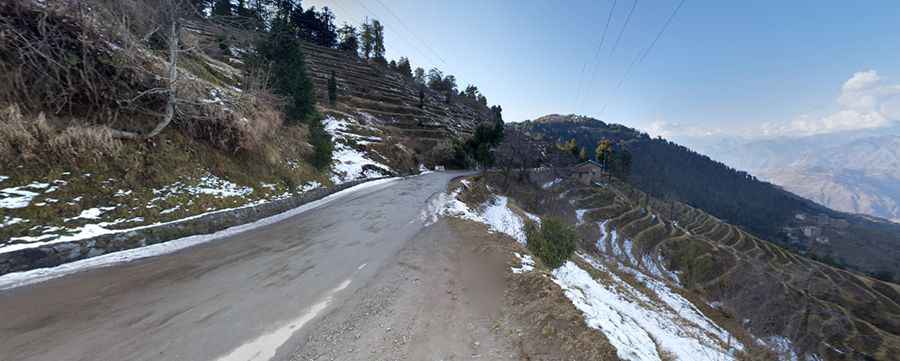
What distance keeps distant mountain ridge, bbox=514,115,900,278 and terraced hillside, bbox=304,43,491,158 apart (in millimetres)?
50579

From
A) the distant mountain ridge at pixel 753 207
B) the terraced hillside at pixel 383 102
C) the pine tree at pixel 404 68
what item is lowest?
the distant mountain ridge at pixel 753 207

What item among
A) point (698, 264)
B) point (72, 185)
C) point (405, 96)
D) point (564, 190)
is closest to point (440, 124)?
point (405, 96)

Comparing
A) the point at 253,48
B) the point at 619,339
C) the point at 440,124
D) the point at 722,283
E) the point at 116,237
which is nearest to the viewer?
the point at 619,339

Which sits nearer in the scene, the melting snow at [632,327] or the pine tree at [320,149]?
the melting snow at [632,327]

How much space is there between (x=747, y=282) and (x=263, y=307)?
3730 cm

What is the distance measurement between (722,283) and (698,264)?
2.91m

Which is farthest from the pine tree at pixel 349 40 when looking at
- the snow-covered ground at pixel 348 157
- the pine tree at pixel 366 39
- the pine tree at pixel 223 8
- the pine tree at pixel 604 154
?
the pine tree at pixel 604 154

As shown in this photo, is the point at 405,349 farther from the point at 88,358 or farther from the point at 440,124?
the point at 440,124

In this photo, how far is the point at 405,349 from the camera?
13.0 ft

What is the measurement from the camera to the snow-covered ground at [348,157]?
64.9 ft

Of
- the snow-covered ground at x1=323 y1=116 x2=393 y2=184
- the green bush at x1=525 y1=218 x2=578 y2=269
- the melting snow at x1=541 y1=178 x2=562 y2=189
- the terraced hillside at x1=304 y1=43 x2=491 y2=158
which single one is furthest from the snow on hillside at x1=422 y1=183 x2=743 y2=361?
the melting snow at x1=541 y1=178 x2=562 y2=189

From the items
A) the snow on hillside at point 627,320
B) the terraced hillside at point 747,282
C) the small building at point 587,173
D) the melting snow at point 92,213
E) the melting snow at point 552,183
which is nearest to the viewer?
the snow on hillside at point 627,320

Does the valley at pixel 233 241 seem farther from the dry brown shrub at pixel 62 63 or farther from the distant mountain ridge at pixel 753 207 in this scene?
the distant mountain ridge at pixel 753 207

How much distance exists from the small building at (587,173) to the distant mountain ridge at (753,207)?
55.9ft
